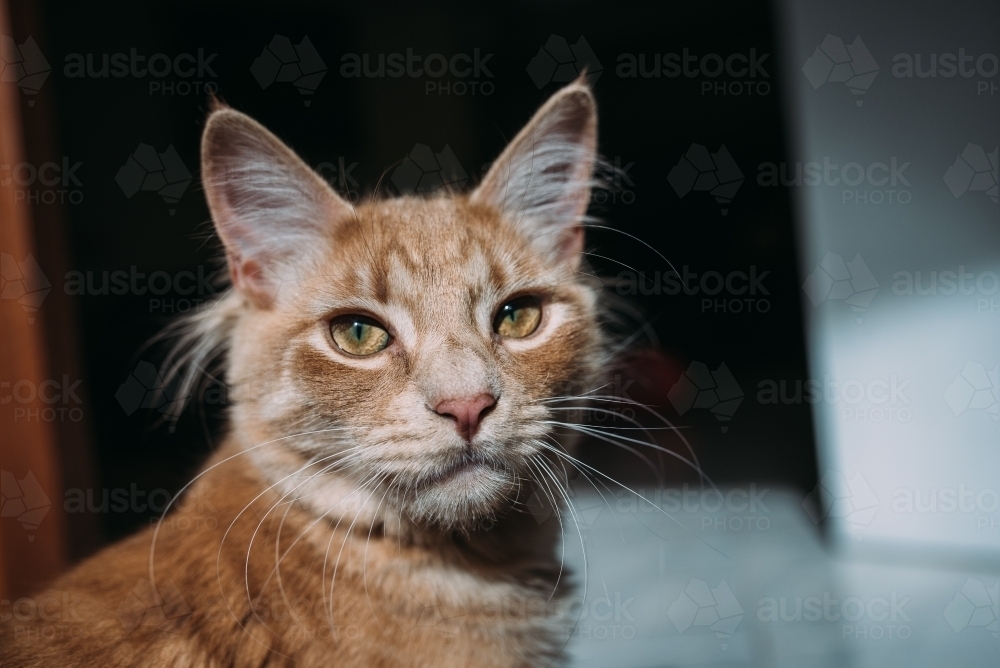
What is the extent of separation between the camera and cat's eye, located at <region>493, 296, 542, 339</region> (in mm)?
1055

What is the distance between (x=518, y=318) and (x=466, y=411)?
0.27 m

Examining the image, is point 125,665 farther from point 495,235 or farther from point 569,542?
point 495,235

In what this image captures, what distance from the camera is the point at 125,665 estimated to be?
0.93m

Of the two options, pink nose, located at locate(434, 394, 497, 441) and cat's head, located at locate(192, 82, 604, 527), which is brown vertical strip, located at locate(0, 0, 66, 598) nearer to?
cat's head, located at locate(192, 82, 604, 527)

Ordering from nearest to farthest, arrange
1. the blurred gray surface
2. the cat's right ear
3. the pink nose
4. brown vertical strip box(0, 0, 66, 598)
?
the pink nose, the cat's right ear, brown vertical strip box(0, 0, 66, 598), the blurred gray surface

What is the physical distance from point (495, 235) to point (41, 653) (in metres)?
0.90

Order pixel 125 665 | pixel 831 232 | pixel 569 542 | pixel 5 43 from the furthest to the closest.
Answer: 1. pixel 831 232
2. pixel 569 542
3. pixel 5 43
4. pixel 125 665

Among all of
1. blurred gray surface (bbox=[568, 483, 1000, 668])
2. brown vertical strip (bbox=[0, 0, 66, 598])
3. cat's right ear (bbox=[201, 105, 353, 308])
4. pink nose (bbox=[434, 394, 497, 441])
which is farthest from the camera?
blurred gray surface (bbox=[568, 483, 1000, 668])

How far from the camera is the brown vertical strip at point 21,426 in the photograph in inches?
42.9

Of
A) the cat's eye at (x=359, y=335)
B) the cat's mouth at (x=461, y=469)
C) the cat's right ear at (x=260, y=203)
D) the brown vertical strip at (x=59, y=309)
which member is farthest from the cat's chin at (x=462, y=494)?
the brown vertical strip at (x=59, y=309)

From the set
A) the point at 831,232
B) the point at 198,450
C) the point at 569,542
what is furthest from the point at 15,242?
the point at 831,232

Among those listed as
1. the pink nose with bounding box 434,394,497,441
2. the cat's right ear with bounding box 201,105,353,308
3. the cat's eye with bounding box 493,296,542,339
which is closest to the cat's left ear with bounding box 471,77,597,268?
the cat's eye with bounding box 493,296,542,339

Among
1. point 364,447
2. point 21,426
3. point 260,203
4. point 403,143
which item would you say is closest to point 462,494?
point 364,447

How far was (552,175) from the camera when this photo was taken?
1148 mm
